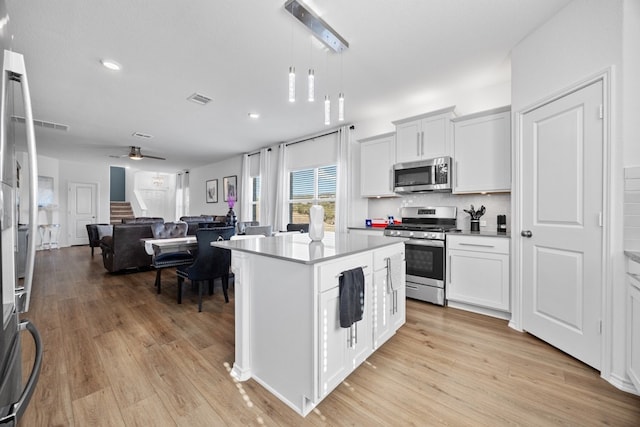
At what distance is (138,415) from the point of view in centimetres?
148

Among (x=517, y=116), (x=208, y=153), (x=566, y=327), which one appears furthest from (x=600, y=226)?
(x=208, y=153)

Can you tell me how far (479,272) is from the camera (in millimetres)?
2844

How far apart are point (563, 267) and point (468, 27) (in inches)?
84.3

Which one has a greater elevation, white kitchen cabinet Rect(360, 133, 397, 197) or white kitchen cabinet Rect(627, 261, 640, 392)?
white kitchen cabinet Rect(360, 133, 397, 197)

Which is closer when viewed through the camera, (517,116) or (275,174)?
(517,116)

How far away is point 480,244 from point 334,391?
2.15 meters

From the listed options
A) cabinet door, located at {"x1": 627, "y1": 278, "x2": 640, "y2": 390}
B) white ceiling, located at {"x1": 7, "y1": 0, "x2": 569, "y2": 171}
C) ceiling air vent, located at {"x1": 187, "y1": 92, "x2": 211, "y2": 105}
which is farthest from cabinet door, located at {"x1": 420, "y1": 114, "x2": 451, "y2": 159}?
ceiling air vent, located at {"x1": 187, "y1": 92, "x2": 211, "y2": 105}

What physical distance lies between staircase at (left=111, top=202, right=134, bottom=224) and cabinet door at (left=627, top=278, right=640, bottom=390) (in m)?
12.5

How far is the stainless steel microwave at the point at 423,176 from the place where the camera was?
322 cm

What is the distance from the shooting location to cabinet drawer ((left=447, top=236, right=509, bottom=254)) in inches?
106

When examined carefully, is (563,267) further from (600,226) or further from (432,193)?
(432,193)

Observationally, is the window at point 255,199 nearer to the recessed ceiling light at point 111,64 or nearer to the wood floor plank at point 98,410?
the recessed ceiling light at point 111,64

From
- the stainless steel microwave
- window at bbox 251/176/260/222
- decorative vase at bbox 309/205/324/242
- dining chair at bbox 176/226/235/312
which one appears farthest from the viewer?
window at bbox 251/176/260/222

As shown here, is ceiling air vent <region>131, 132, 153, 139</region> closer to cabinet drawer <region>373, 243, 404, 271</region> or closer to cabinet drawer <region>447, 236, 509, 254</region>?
cabinet drawer <region>373, 243, 404, 271</region>
